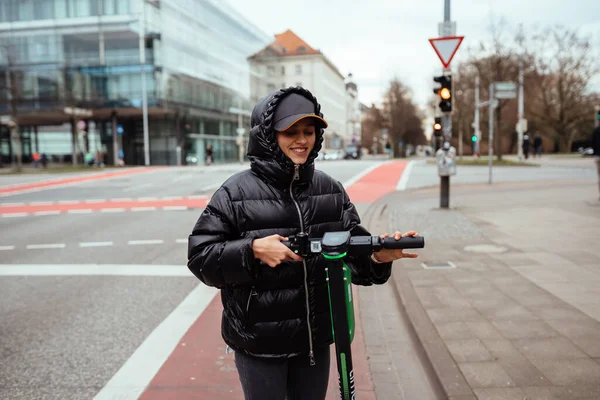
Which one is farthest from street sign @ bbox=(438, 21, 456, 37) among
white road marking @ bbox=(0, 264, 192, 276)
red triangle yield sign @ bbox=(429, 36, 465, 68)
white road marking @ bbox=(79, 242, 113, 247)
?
white road marking @ bbox=(79, 242, 113, 247)

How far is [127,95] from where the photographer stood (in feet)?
158

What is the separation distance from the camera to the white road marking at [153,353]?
11.4 ft

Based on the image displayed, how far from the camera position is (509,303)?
15.4ft

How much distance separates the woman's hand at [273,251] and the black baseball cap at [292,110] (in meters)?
0.43

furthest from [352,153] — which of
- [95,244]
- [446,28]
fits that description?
[95,244]

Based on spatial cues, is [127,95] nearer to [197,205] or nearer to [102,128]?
[102,128]

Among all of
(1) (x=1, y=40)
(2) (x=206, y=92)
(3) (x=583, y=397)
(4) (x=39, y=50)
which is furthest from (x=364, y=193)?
(1) (x=1, y=40)

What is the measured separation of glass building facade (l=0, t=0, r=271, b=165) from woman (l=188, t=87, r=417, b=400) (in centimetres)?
4655

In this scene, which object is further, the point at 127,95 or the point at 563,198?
the point at 127,95

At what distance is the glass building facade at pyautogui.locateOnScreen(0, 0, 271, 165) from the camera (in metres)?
47.5

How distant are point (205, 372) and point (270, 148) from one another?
2.28 meters

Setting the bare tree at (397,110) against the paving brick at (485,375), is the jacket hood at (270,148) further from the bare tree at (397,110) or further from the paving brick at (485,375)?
the bare tree at (397,110)

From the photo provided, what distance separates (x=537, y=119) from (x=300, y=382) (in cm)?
5590

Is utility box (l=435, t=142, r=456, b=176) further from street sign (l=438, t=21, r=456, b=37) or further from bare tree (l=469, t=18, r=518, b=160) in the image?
bare tree (l=469, t=18, r=518, b=160)
